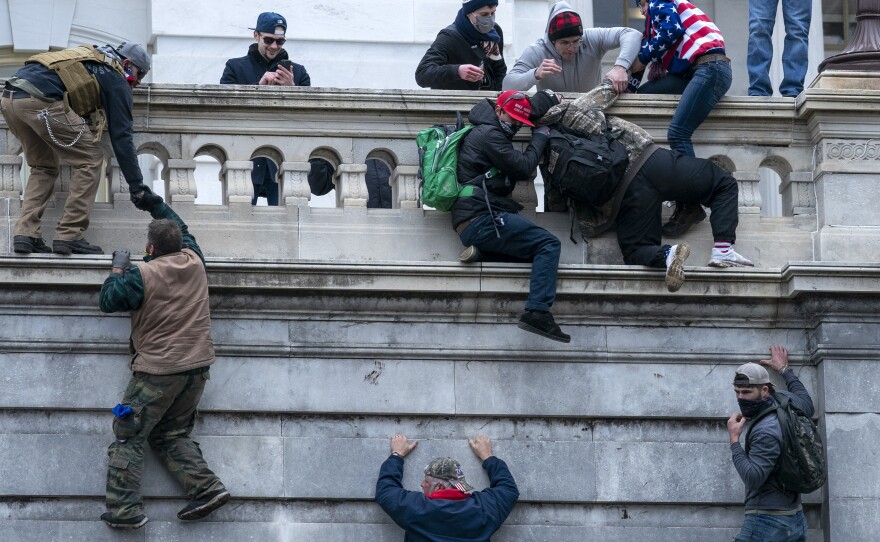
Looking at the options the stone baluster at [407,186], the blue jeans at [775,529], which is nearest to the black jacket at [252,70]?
the stone baluster at [407,186]

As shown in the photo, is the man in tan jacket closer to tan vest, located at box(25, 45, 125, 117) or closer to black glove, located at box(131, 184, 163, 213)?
black glove, located at box(131, 184, 163, 213)

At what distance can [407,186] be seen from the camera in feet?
54.5

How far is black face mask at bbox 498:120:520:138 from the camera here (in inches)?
643

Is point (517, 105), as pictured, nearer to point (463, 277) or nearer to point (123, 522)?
point (463, 277)

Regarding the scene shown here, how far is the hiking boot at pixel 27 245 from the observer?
15.7 meters

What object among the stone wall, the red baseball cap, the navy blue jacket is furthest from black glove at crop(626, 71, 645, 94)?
the navy blue jacket

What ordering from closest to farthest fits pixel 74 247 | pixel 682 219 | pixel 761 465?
pixel 761 465 → pixel 74 247 → pixel 682 219

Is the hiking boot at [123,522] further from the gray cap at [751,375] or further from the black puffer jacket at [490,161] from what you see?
the gray cap at [751,375]

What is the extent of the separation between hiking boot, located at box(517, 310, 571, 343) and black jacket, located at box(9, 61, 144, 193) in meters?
2.88

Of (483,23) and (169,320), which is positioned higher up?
(483,23)

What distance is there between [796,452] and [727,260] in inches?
64.9

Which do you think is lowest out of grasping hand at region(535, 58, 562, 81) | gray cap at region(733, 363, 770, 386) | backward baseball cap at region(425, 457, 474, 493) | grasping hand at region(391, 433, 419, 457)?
backward baseball cap at region(425, 457, 474, 493)

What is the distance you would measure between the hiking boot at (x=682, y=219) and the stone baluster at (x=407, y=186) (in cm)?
187

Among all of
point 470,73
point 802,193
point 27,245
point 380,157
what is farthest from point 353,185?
point 802,193
